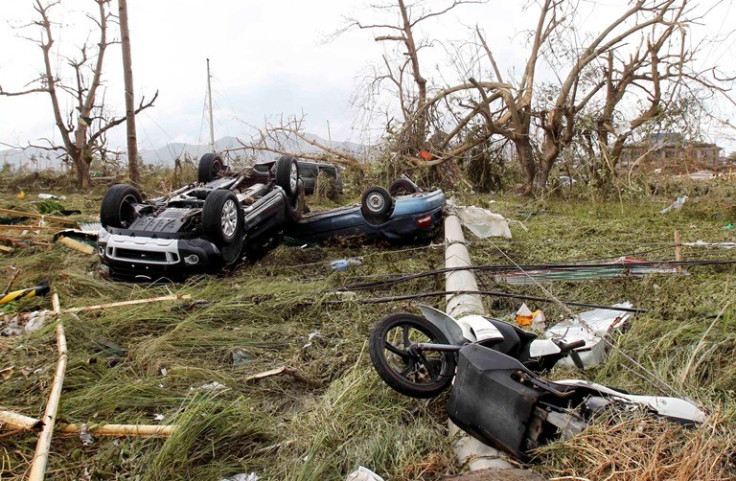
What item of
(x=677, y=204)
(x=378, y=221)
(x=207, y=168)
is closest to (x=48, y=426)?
(x=378, y=221)

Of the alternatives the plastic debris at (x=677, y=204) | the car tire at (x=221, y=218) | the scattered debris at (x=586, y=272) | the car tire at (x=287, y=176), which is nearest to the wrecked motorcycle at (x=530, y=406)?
the scattered debris at (x=586, y=272)

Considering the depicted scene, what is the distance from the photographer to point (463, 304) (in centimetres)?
380

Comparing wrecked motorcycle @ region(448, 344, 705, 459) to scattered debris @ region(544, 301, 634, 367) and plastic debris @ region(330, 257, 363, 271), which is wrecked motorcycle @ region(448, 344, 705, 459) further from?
plastic debris @ region(330, 257, 363, 271)

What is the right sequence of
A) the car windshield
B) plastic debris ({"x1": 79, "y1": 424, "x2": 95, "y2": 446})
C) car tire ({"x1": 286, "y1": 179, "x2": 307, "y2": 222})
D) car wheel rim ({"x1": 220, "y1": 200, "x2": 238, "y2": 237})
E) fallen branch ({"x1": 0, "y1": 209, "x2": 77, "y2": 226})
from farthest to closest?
the car windshield → fallen branch ({"x1": 0, "y1": 209, "x2": 77, "y2": 226}) → car tire ({"x1": 286, "y1": 179, "x2": 307, "y2": 222}) → car wheel rim ({"x1": 220, "y1": 200, "x2": 238, "y2": 237}) → plastic debris ({"x1": 79, "y1": 424, "x2": 95, "y2": 446})

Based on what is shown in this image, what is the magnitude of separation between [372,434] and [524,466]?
0.76m

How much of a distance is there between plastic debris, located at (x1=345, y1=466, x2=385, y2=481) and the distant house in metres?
10.2

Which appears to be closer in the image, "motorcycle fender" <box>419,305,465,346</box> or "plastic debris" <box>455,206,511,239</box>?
"motorcycle fender" <box>419,305,465,346</box>

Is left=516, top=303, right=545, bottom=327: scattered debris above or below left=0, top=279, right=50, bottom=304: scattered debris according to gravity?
below

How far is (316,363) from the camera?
3.41 meters

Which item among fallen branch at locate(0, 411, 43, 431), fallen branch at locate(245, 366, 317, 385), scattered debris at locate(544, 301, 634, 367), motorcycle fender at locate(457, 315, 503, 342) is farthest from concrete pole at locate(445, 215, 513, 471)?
fallen branch at locate(0, 411, 43, 431)

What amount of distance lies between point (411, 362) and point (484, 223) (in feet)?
16.5

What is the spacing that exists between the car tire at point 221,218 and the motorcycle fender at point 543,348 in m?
3.64

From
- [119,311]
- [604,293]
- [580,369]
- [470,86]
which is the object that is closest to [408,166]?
[470,86]

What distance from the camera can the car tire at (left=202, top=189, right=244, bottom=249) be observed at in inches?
212
